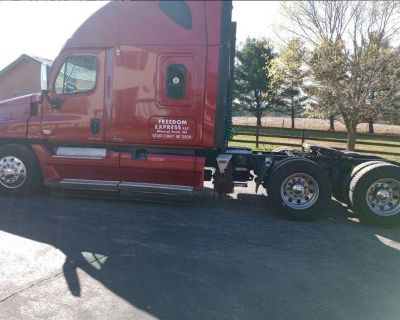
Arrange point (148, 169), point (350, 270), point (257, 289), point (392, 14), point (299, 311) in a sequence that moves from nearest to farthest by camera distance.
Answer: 1. point (299, 311)
2. point (257, 289)
3. point (350, 270)
4. point (148, 169)
5. point (392, 14)

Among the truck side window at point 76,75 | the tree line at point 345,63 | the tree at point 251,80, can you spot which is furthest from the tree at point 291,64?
the tree at point 251,80

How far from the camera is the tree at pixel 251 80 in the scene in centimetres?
4328

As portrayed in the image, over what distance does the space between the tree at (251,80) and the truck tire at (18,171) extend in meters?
36.1

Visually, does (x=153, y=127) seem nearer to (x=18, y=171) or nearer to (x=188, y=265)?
(x=18, y=171)

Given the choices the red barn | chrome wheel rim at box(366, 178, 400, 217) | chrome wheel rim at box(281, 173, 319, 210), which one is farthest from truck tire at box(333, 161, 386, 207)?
the red barn

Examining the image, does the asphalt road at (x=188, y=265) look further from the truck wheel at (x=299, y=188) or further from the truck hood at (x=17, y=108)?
the truck hood at (x=17, y=108)

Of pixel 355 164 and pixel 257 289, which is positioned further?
pixel 355 164

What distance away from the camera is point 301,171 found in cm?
651

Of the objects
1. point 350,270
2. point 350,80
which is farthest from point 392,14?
point 350,270

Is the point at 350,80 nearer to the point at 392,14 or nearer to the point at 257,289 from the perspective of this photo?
the point at 392,14

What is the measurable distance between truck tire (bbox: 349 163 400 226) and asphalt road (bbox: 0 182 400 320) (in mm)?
235

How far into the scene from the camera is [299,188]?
6.61 metres

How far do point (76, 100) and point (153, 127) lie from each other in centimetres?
143

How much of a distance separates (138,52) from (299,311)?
4751 millimetres
